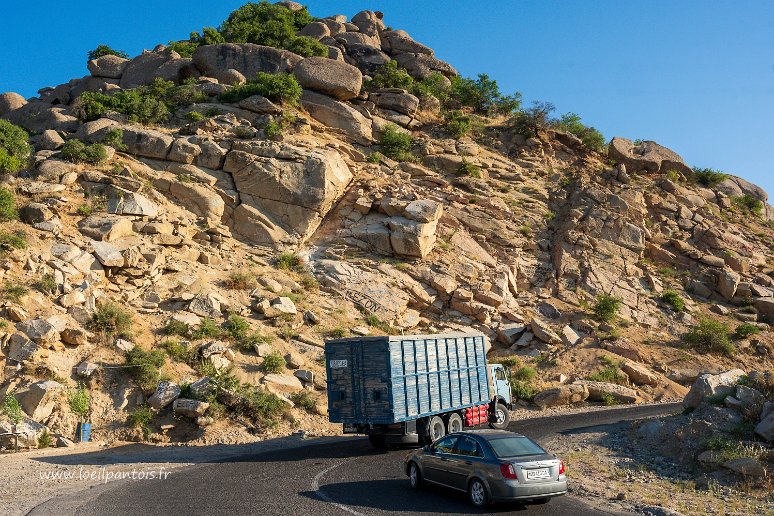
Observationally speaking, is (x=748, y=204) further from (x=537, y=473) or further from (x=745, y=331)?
(x=537, y=473)

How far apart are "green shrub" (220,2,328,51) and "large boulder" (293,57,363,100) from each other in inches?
220

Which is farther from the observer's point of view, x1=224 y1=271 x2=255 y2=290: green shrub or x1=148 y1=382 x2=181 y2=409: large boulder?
x1=224 y1=271 x2=255 y2=290: green shrub

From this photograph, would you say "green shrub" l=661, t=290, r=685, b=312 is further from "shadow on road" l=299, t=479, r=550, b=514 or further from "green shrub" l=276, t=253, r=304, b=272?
"shadow on road" l=299, t=479, r=550, b=514

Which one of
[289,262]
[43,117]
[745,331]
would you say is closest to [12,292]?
[289,262]

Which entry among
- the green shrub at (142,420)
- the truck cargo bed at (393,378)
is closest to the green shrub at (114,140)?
the green shrub at (142,420)

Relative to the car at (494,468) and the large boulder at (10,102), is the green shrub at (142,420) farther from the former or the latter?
the large boulder at (10,102)

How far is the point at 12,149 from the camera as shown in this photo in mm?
29469

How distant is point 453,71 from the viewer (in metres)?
56.4

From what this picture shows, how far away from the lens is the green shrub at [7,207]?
25156mm

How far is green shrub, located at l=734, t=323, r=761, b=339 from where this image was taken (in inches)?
1303

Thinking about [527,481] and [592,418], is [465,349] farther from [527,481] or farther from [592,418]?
[527,481]

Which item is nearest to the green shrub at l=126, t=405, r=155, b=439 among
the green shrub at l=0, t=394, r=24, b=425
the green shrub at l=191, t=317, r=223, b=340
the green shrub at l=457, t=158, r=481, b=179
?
the green shrub at l=0, t=394, r=24, b=425

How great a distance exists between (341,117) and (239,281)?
17.7 m

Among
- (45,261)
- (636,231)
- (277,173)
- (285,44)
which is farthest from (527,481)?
(285,44)
